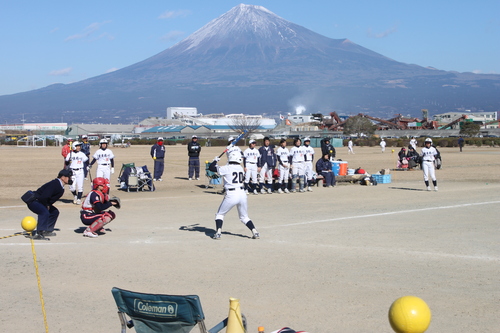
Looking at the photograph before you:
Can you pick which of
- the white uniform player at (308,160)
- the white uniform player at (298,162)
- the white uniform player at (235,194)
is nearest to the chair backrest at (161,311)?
the white uniform player at (235,194)

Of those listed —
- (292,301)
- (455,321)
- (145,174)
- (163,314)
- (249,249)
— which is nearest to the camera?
(163,314)

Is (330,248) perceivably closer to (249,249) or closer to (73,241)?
(249,249)

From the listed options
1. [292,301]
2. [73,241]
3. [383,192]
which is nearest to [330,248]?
[292,301]

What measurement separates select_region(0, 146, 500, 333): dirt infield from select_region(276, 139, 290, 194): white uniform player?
137 inches

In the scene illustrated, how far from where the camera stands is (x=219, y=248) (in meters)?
10.8

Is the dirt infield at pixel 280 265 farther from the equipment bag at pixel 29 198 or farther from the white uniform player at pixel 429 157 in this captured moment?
the white uniform player at pixel 429 157

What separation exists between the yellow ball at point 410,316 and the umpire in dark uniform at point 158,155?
22608 millimetres

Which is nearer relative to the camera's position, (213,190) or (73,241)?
(73,241)

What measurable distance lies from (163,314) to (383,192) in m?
17.2

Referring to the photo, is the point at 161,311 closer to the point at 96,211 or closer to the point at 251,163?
the point at 96,211

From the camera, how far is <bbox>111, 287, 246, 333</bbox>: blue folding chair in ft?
14.9

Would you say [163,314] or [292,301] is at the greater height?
[163,314]

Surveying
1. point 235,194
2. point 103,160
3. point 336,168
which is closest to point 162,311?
point 235,194

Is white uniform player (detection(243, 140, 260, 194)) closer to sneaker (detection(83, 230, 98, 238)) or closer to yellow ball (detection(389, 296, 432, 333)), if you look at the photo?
sneaker (detection(83, 230, 98, 238))
